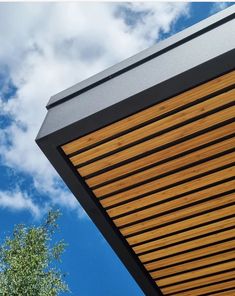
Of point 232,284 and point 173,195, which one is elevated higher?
point 173,195

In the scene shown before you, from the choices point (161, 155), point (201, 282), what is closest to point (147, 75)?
point (161, 155)

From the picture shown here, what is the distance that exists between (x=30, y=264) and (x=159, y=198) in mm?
10769

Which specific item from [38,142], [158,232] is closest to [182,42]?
[38,142]

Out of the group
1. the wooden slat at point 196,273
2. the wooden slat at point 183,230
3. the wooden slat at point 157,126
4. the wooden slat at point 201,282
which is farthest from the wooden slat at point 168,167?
the wooden slat at point 201,282

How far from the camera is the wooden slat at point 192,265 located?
3766mm

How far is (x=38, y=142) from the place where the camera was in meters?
2.93

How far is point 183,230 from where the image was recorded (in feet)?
11.9

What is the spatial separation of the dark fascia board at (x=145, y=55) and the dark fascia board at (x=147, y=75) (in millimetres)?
31

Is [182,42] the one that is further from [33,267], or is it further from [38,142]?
[33,267]

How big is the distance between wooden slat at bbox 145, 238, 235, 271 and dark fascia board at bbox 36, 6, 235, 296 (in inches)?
32.8

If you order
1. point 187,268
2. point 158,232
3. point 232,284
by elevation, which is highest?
point 158,232

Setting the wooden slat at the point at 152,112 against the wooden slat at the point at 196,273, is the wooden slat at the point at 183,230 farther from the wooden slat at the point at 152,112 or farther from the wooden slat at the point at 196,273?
the wooden slat at the point at 152,112

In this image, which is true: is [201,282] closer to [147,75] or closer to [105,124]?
[105,124]

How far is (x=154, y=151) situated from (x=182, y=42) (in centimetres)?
91
